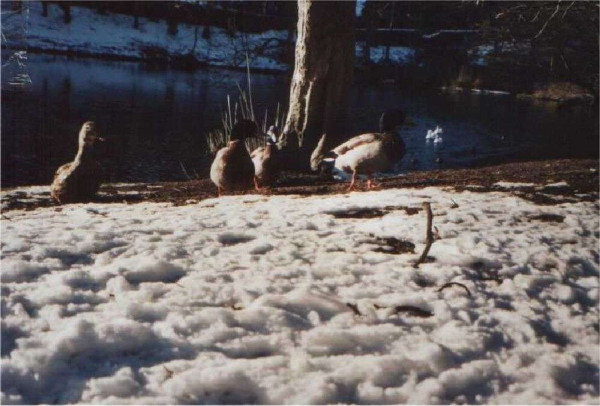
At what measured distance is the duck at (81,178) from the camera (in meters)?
6.14

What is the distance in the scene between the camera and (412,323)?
98.1 inches

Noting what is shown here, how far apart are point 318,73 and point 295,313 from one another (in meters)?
6.20

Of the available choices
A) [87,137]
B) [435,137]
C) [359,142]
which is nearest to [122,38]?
[435,137]

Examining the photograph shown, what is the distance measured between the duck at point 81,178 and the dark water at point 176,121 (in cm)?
Result: 416

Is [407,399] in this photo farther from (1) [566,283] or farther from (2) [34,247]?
(2) [34,247]

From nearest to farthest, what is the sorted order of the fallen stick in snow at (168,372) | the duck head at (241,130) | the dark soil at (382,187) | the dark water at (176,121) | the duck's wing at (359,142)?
the fallen stick in snow at (168,372), the dark soil at (382,187), the duck's wing at (359,142), the duck head at (241,130), the dark water at (176,121)

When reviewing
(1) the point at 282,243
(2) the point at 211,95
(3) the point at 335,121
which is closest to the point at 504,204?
(1) the point at 282,243

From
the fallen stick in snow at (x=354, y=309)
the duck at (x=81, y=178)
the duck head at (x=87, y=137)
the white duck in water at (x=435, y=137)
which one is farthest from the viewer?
the white duck in water at (x=435, y=137)

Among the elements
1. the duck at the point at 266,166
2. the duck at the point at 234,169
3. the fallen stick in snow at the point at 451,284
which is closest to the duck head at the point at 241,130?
the duck at the point at 234,169

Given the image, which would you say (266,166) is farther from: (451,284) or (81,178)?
(451,284)

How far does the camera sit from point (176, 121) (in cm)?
1739

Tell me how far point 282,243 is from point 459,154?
44.7 feet

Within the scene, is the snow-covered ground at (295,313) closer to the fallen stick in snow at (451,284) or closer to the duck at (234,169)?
the fallen stick in snow at (451,284)

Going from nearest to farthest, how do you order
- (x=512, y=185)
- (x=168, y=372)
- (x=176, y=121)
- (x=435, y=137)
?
1. (x=168, y=372)
2. (x=512, y=185)
3. (x=435, y=137)
4. (x=176, y=121)
